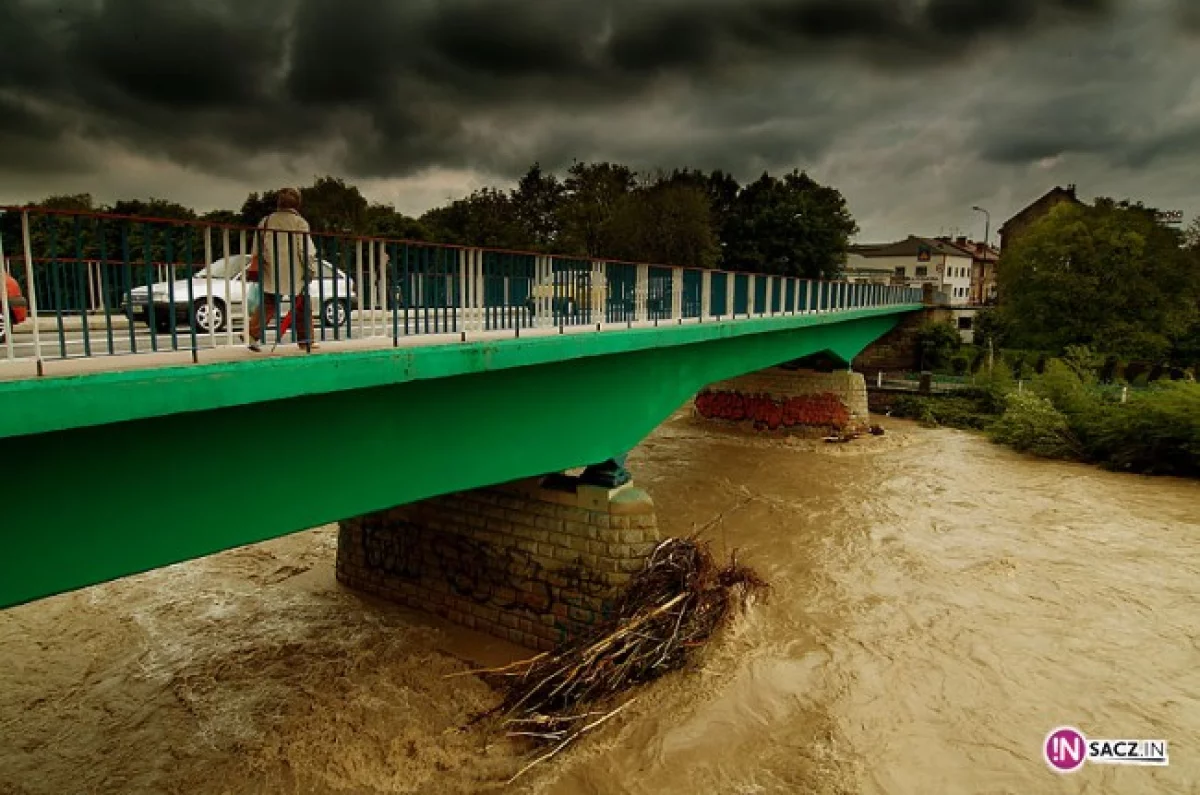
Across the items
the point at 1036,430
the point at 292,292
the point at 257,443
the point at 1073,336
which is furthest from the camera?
the point at 1073,336

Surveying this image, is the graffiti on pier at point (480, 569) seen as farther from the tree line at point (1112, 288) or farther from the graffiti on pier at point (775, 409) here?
the tree line at point (1112, 288)

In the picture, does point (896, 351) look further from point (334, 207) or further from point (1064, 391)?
point (334, 207)

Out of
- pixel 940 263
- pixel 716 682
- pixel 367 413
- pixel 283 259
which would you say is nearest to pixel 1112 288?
pixel 716 682

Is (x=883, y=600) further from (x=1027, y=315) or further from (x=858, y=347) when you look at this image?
(x=1027, y=315)

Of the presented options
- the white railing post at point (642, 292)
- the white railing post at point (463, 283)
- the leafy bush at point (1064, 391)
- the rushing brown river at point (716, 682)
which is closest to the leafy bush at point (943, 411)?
the leafy bush at point (1064, 391)

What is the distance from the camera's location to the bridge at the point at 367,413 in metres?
4.12

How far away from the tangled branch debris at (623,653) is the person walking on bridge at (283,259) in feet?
15.2

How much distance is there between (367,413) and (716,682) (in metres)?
5.10

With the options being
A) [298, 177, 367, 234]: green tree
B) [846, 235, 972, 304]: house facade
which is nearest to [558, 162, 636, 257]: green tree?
[298, 177, 367, 234]: green tree

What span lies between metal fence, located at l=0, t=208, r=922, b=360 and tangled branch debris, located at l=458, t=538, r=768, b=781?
3.44 m

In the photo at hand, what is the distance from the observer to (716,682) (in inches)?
321

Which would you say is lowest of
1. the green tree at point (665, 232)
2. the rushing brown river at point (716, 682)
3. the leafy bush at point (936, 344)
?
the rushing brown river at point (716, 682)

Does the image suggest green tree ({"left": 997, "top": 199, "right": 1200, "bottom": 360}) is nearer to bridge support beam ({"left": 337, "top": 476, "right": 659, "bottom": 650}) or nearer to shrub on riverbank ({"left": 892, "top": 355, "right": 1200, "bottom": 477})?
shrub on riverbank ({"left": 892, "top": 355, "right": 1200, "bottom": 477})

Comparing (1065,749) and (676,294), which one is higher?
(676,294)
